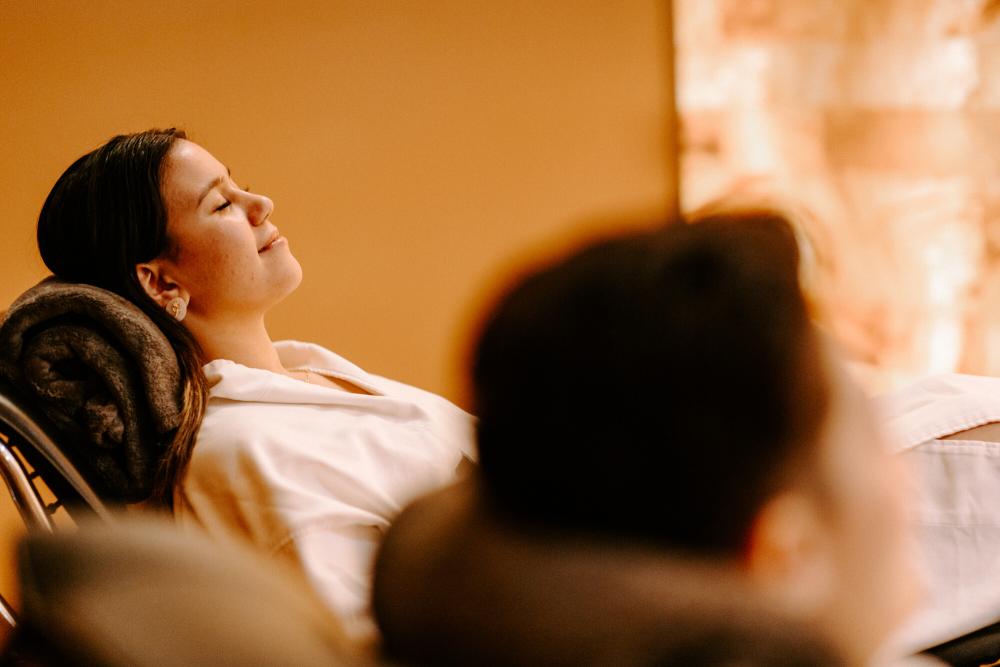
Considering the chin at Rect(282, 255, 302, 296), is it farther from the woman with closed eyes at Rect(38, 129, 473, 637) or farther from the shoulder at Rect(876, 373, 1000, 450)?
the shoulder at Rect(876, 373, 1000, 450)

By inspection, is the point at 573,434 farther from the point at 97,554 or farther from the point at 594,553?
the point at 97,554

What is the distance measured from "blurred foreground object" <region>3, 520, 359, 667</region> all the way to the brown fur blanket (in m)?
0.77

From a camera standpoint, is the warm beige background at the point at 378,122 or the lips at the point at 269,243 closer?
the lips at the point at 269,243

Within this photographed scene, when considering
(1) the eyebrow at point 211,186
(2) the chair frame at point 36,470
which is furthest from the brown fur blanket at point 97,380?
(1) the eyebrow at point 211,186

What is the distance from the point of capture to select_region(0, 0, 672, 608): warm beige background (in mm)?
2432

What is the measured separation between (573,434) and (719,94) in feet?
9.12

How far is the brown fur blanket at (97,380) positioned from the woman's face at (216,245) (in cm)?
21

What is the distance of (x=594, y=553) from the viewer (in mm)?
384

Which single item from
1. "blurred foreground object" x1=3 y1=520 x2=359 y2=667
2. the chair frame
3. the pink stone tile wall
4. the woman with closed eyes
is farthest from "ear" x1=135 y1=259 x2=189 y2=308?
the pink stone tile wall

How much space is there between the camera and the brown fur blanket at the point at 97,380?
1.22 m

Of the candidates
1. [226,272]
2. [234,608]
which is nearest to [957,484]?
[234,608]

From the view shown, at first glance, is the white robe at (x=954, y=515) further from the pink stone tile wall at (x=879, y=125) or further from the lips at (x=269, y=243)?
the pink stone tile wall at (x=879, y=125)

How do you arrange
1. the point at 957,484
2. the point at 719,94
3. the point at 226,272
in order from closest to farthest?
the point at 957,484 < the point at 226,272 < the point at 719,94

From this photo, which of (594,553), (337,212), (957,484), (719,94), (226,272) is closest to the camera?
(594,553)
